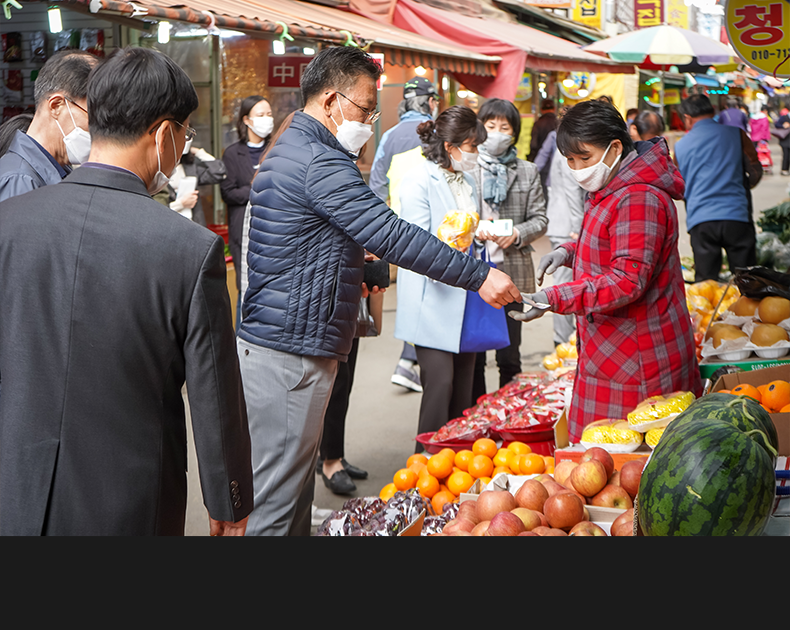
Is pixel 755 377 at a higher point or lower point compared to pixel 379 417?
higher

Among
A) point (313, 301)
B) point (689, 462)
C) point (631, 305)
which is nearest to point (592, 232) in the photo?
point (631, 305)

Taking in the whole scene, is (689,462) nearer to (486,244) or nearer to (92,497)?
(92,497)

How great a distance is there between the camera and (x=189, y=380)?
1.87 m

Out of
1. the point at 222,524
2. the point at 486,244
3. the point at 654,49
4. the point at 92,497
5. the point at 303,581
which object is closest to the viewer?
the point at 303,581

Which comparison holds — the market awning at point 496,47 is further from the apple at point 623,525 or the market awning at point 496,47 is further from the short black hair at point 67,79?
the apple at point 623,525

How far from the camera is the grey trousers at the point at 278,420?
3.01m

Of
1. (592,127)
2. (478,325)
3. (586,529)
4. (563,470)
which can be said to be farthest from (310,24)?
(586,529)

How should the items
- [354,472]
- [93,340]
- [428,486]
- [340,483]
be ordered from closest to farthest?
1. [93,340]
2. [428,486]
3. [340,483]
4. [354,472]

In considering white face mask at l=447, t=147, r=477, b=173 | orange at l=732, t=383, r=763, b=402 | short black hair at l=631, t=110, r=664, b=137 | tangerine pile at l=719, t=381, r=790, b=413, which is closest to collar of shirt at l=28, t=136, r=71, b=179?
white face mask at l=447, t=147, r=477, b=173

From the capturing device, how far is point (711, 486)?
1638mm

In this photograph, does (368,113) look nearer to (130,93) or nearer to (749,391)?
(130,93)

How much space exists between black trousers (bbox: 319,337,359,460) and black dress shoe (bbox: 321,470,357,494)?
0.39 feet

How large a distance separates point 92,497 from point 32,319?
42cm

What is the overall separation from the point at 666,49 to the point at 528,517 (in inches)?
312
